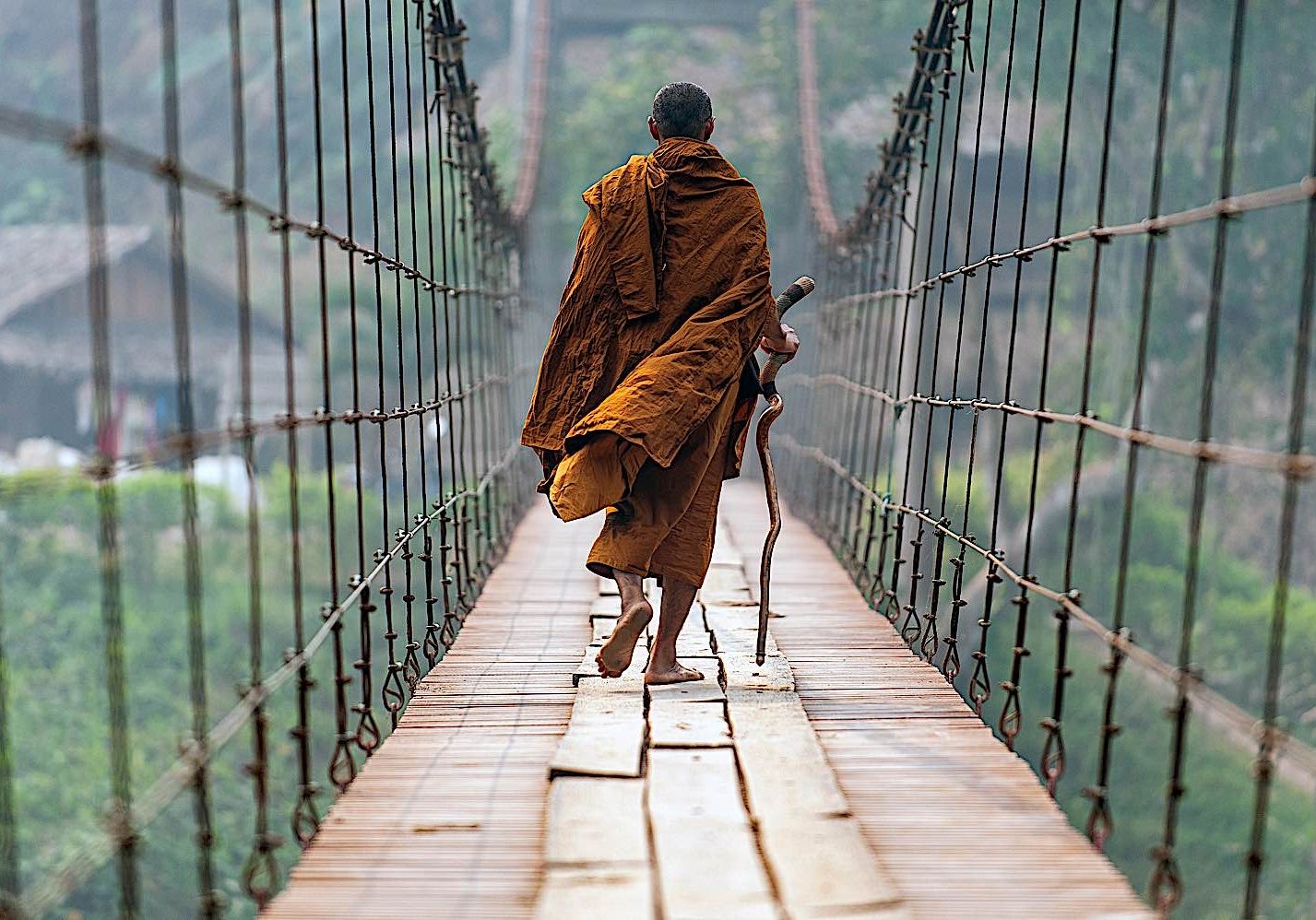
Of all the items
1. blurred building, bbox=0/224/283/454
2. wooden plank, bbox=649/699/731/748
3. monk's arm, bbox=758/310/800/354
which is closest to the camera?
wooden plank, bbox=649/699/731/748

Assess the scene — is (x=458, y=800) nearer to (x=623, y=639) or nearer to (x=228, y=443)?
(x=623, y=639)

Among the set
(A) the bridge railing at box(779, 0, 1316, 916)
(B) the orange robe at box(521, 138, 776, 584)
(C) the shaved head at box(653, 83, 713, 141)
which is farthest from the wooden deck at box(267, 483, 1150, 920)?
(A) the bridge railing at box(779, 0, 1316, 916)

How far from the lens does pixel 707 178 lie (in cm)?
234

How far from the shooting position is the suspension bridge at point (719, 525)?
1.54 m

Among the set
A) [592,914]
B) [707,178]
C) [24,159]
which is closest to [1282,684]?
[707,178]

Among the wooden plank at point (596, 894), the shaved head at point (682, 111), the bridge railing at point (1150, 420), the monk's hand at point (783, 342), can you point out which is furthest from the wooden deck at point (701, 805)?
the bridge railing at point (1150, 420)

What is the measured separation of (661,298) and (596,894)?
114 cm

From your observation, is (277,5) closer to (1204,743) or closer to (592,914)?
(592,914)

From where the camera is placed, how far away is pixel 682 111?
2338 millimetres

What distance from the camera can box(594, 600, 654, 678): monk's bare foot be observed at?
7.29 ft

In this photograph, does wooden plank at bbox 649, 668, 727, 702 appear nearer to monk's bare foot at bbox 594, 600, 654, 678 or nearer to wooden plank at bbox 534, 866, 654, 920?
monk's bare foot at bbox 594, 600, 654, 678

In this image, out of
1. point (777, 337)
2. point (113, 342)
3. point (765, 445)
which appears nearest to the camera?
point (777, 337)

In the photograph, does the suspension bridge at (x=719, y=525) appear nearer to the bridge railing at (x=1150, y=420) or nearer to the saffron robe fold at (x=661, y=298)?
the bridge railing at (x=1150, y=420)

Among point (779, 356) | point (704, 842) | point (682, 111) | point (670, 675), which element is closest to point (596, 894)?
point (704, 842)
